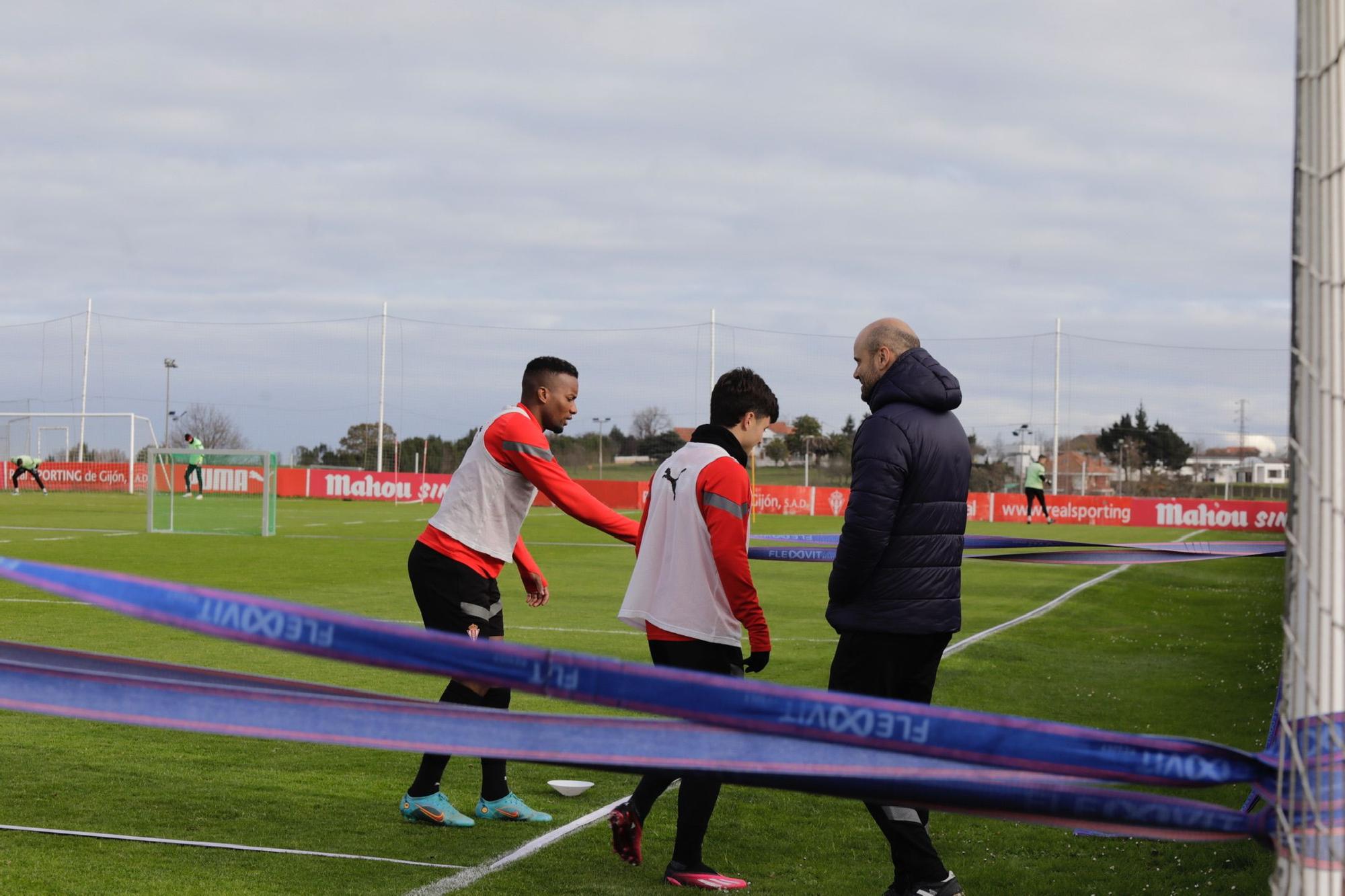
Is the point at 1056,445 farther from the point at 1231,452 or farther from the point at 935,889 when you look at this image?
the point at 935,889

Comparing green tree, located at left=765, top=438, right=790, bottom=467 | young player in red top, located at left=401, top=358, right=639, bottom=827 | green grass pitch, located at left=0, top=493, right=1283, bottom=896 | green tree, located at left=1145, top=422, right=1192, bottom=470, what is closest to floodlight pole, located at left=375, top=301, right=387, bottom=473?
green tree, located at left=765, top=438, right=790, bottom=467

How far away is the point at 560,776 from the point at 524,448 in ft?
6.29

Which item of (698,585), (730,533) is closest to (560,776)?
(698,585)

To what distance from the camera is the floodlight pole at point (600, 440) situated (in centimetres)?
4125

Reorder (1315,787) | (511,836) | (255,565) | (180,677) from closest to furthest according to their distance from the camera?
(1315,787)
(180,677)
(511,836)
(255,565)

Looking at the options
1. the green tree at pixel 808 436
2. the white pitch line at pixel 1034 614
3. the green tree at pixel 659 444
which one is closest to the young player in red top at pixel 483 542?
the white pitch line at pixel 1034 614

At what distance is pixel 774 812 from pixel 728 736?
3.52 m

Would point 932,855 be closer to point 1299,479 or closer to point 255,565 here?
point 1299,479

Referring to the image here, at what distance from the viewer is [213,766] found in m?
5.93

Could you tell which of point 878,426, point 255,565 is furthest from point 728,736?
point 255,565

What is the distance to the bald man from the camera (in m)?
4.05

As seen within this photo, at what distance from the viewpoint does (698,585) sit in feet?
14.4

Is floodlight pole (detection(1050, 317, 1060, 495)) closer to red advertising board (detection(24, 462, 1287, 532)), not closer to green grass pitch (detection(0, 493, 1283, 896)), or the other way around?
red advertising board (detection(24, 462, 1287, 532))

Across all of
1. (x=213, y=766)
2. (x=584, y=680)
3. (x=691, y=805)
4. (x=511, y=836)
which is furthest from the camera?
(x=213, y=766)
